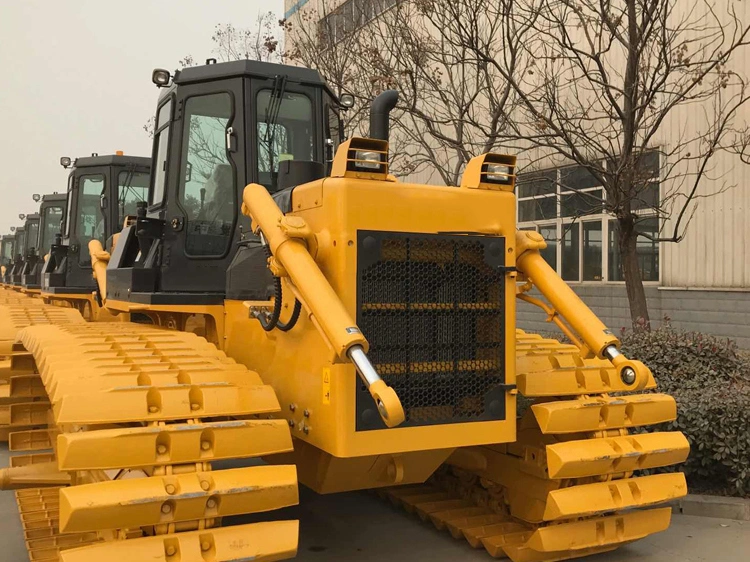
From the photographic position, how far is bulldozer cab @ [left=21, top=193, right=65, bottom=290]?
17328 mm

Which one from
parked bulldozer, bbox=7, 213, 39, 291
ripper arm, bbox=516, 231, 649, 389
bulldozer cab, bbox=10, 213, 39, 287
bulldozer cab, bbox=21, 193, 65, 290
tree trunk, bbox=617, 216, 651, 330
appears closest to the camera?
ripper arm, bbox=516, 231, 649, 389

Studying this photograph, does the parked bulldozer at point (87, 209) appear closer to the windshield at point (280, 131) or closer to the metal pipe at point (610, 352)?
the windshield at point (280, 131)

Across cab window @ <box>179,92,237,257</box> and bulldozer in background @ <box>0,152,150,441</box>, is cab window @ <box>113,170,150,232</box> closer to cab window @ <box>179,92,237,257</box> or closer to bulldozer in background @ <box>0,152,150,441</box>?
bulldozer in background @ <box>0,152,150,441</box>

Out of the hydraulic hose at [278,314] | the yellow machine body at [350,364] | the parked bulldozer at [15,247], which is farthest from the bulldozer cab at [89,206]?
the parked bulldozer at [15,247]

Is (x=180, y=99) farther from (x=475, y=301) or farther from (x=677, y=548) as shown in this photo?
(x=677, y=548)

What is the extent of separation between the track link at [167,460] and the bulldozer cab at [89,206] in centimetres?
851

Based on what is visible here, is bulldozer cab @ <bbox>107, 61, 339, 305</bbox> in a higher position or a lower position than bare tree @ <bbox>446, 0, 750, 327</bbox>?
lower

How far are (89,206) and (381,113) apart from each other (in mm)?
9429

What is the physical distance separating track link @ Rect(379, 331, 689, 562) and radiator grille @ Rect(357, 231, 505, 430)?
0.40m

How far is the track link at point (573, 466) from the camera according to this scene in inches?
164

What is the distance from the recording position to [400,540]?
505cm

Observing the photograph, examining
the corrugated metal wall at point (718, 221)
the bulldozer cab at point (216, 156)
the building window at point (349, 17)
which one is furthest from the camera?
the building window at point (349, 17)

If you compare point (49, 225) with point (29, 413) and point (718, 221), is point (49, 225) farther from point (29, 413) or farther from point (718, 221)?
point (718, 221)

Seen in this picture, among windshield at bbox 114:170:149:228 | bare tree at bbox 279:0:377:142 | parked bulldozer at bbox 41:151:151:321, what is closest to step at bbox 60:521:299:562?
parked bulldozer at bbox 41:151:151:321
